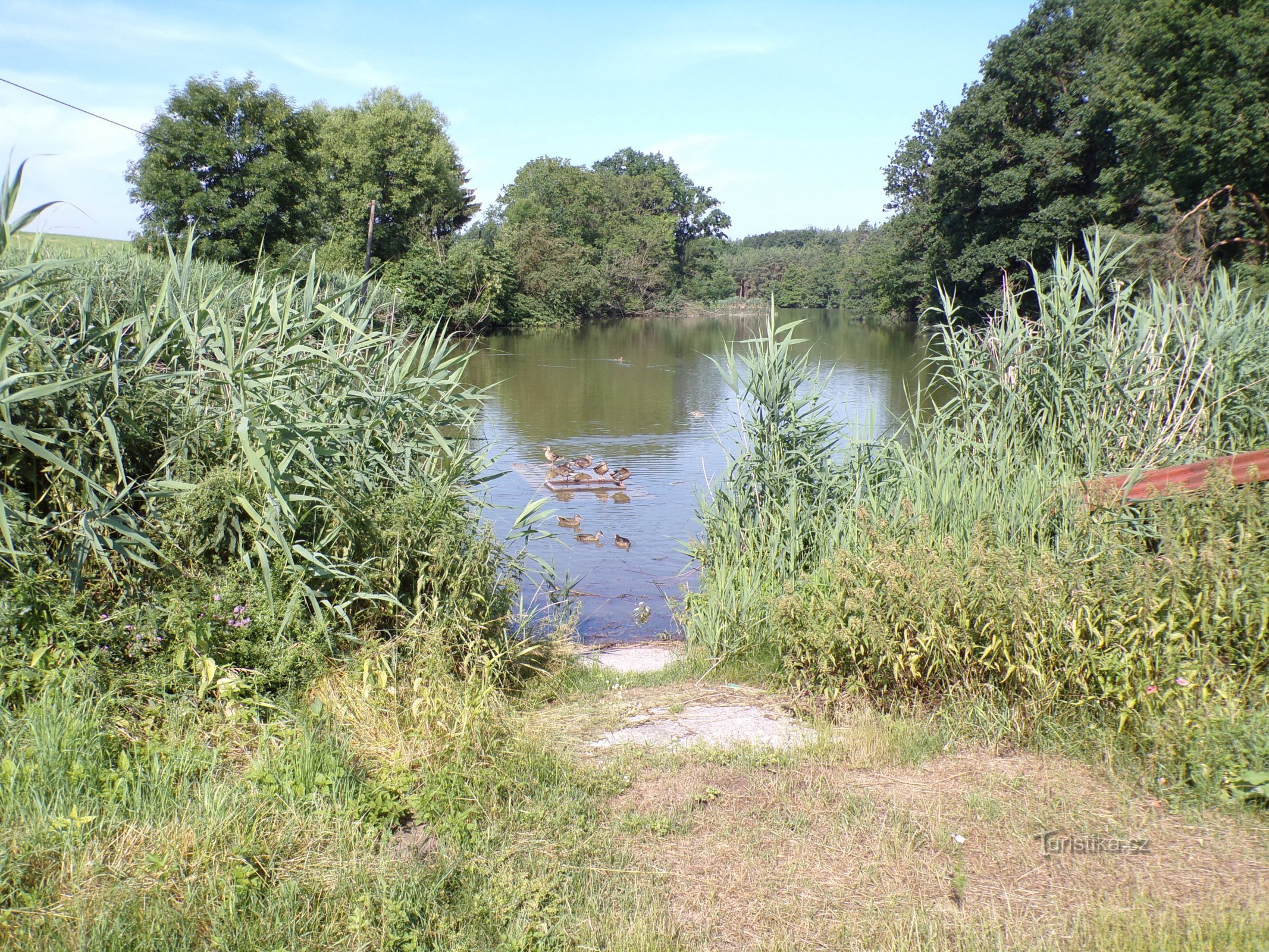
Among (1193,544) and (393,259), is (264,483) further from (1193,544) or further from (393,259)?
(393,259)

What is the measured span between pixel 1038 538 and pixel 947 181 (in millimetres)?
33348

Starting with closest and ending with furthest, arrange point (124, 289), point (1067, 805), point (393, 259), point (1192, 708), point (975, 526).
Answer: point (1067, 805), point (1192, 708), point (975, 526), point (124, 289), point (393, 259)

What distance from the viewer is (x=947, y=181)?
3500 centimetres

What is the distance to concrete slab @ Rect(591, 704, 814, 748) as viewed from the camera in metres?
3.96

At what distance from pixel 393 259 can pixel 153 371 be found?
42.5m

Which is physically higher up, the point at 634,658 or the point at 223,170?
the point at 223,170

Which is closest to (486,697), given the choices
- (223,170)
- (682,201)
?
(223,170)

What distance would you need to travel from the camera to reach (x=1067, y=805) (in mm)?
3215

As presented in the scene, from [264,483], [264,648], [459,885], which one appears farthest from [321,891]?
[264,483]

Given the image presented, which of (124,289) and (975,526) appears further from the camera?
(124,289)

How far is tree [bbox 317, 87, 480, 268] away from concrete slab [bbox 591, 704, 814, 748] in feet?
142

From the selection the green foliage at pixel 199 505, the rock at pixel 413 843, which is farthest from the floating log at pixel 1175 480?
the rock at pixel 413 843

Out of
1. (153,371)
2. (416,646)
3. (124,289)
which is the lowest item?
(416,646)

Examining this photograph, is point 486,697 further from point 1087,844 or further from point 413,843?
point 1087,844
